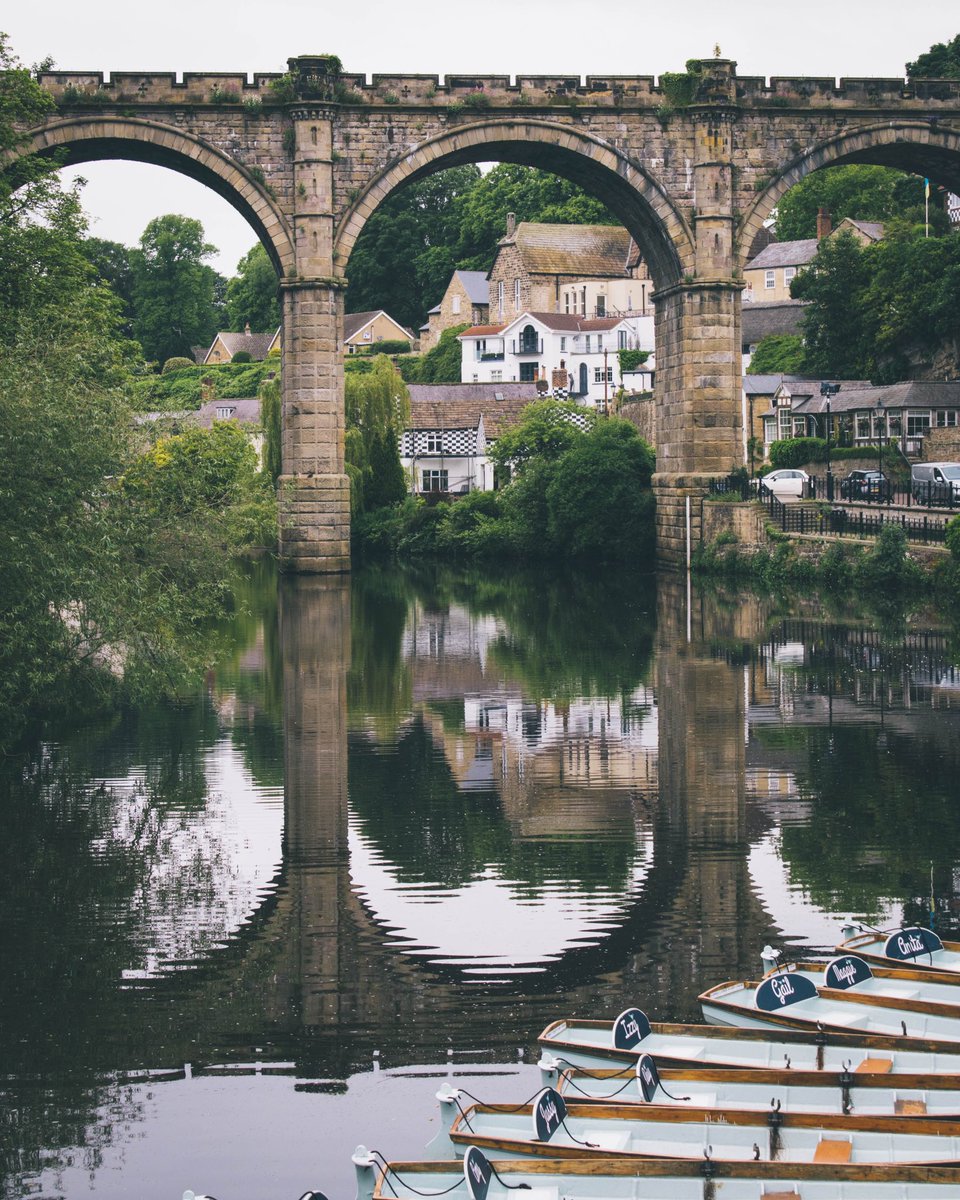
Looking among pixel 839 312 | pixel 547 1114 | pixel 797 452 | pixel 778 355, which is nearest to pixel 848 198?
pixel 778 355

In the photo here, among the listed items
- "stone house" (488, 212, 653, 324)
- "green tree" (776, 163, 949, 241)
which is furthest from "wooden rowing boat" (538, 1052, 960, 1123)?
"stone house" (488, 212, 653, 324)

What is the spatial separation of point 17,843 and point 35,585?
3.63m

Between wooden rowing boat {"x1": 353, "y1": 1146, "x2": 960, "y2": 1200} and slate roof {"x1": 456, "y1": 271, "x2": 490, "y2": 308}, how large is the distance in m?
102

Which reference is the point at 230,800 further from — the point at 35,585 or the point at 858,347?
the point at 858,347

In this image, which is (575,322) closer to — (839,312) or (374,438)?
(839,312)

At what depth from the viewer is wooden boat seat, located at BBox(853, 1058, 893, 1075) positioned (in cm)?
993

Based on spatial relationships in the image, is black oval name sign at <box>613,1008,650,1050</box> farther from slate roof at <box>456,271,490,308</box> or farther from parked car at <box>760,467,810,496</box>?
slate roof at <box>456,271,490,308</box>

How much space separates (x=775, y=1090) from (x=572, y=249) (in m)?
98.1

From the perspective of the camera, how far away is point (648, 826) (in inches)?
713

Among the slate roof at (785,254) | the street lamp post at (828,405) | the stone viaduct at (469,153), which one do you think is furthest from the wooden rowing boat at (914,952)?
the slate roof at (785,254)

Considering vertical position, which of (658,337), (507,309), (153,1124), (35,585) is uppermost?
(507,309)

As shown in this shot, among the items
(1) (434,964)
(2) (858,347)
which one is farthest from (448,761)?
(2) (858,347)

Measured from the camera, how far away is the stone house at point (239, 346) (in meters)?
118

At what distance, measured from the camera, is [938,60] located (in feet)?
294
